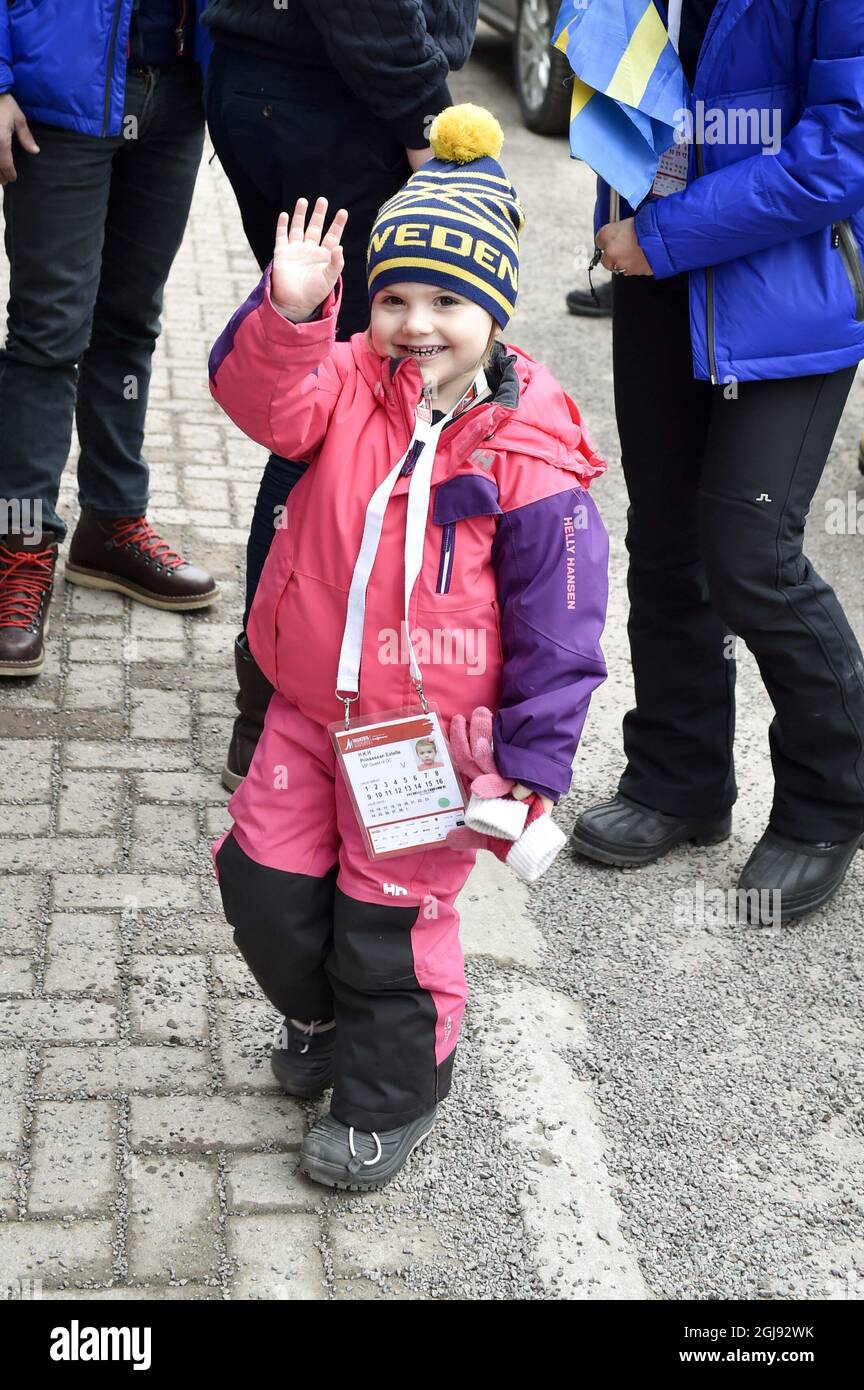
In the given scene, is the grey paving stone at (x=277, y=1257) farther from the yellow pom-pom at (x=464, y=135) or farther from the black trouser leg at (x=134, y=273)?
the black trouser leg at (x=134, y=273)

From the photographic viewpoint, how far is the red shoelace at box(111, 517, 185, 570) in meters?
4.59

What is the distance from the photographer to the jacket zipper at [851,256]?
3.13 metres

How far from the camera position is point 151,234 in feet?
14.1

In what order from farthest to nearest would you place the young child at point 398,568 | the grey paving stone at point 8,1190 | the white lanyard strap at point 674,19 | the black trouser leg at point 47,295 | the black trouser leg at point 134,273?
the black trouser leg at point 134,273
the black trouser leg at point 47,295
the white lanyard strap at point 674,19
the grey paving stone at point 8,1190
the young child at point 398,568

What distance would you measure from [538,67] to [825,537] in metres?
5.70

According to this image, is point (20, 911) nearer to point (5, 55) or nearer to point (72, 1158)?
point (72, 1158)

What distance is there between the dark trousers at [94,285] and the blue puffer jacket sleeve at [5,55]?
12cm

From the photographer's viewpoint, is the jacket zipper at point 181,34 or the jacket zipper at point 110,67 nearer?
the jacket zipper at point 110,67

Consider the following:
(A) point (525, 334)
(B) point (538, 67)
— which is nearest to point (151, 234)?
(A) point (525, 334)

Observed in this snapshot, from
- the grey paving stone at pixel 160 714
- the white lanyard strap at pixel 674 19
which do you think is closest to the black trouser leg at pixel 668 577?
the white lanyard strap at pixel 674 19

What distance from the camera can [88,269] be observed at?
13.2 ft

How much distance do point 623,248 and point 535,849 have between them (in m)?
1.37

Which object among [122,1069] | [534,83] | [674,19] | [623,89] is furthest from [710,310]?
[534,83]
